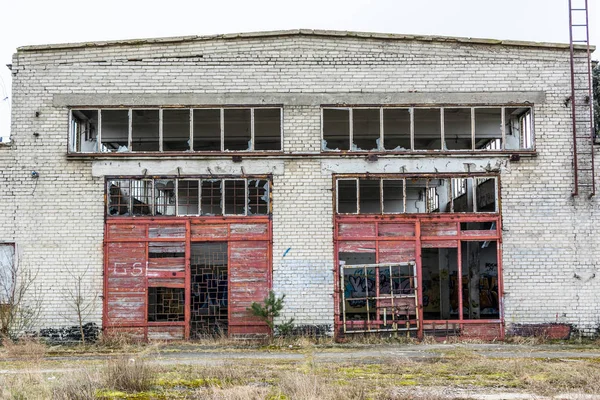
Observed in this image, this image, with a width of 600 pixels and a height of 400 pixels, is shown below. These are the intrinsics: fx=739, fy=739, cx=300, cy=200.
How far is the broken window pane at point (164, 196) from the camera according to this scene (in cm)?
1627

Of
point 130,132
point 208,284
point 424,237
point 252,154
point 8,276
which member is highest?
point 130,132

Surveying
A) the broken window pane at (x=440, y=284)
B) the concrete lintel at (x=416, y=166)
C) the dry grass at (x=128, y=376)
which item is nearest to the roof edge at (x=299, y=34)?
the concrete lintel at (x=416, y=166)

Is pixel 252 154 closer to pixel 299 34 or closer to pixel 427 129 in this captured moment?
pixel 299 34

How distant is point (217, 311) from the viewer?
52.7 feet

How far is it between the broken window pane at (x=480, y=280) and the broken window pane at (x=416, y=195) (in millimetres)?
1867

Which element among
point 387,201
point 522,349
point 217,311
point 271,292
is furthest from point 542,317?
point 217,311

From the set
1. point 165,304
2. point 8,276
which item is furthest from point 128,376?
point 8,276

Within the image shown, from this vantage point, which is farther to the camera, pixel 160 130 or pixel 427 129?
pixel 427 129

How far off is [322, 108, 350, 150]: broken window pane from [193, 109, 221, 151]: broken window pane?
2416 millimetres

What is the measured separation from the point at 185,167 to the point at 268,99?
2364mm

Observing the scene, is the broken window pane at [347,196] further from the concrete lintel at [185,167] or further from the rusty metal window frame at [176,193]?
the rusty metal window frame at [176,193]

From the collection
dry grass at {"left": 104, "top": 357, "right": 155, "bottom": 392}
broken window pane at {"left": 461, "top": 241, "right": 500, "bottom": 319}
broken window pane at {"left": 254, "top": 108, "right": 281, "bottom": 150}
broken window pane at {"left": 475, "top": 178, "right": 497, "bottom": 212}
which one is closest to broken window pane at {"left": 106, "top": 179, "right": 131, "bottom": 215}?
broken window pane at {"left": 254, "top": 108, "right": 281, "bottom": 150}

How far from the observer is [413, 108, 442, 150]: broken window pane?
653 inches

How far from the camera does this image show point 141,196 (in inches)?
642
